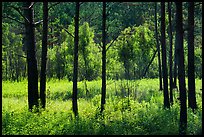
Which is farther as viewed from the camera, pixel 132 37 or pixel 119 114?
pixel 132 37

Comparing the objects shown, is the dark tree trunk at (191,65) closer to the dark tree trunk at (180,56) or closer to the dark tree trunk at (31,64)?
the dark tree trunk at (180,56)

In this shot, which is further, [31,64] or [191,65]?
[191,65]

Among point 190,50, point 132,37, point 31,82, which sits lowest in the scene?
point 31,82

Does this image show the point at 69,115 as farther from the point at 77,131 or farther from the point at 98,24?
the point at 98,24

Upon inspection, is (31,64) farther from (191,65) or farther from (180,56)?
(191,65)

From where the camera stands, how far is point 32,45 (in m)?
14.3

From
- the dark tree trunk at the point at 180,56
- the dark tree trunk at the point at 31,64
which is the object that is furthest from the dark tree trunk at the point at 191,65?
the dark tree trunk at the point at 31,64

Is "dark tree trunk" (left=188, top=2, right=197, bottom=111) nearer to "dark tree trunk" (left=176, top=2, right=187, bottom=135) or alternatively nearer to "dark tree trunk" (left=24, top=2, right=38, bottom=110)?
"dark tree trunk" (left=176, top=2, right=187, bottom=135)

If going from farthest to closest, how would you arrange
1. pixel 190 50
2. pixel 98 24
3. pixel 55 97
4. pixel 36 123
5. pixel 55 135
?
1. pixel 98 24
2. pixel 55 97
3. pixel 190 50
4. pixel 36 123
5. pixel 55 135

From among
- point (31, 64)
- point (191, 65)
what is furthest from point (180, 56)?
point (31, 64)

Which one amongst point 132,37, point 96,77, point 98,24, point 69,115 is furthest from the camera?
point 98,24

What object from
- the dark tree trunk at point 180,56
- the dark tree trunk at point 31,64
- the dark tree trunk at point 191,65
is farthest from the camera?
the dark tree trunk at point 191,65

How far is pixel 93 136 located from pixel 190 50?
672 cm

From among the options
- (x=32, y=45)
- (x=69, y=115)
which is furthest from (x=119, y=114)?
(x=32, y=45)
